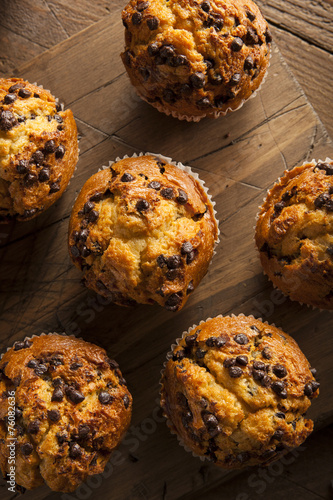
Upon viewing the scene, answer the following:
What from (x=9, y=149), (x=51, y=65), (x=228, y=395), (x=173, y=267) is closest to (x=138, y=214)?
(x=173, y=267)

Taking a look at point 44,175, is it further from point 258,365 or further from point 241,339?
point 258,365

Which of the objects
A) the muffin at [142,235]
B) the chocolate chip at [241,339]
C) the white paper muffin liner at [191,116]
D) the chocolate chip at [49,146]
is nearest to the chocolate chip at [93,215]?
the muffin at [142,235]

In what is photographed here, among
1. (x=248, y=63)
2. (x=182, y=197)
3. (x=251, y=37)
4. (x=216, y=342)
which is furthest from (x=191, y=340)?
(x=251, y=37)

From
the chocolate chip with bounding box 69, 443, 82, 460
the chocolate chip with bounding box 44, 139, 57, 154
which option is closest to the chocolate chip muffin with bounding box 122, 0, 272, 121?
the chocolate chip with bounding box 44, 139, 57, 154

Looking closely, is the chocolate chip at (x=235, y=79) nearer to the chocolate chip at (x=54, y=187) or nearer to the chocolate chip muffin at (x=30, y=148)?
the chocolate chip muffin at (x=30, y=148)

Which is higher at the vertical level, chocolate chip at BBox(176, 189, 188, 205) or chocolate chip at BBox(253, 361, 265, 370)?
chocolate chip at BBox(176, 189, 188, 205)

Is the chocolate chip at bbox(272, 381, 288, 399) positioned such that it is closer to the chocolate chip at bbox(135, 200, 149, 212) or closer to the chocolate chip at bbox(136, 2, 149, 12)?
the chocolate chip at bbox(135, 200, 149, 212)
